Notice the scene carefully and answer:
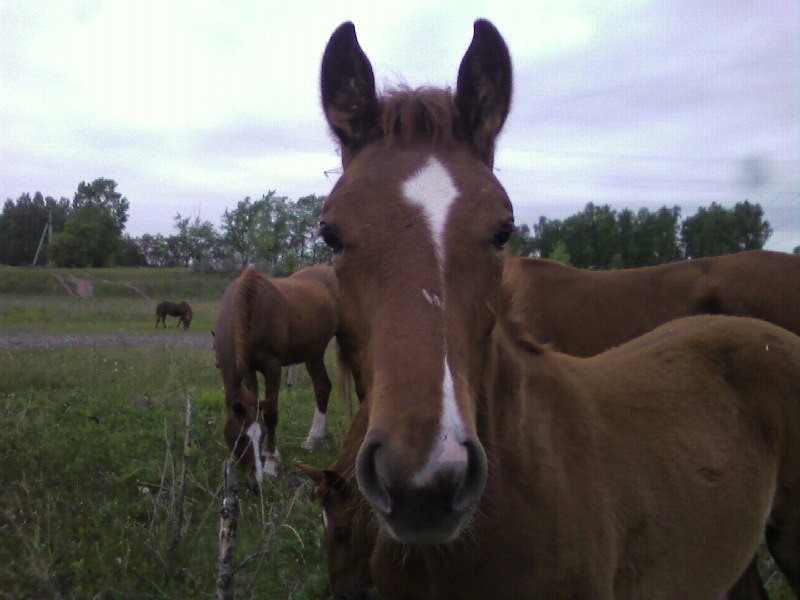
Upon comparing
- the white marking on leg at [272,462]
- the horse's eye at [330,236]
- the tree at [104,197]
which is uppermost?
the tree at [104,197]

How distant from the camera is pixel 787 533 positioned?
2.73 m

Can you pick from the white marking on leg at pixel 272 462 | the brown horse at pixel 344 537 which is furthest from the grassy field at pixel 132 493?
the brown horse at pixel 344 537

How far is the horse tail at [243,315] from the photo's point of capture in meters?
5.98

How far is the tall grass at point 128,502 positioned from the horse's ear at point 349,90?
2149 mm

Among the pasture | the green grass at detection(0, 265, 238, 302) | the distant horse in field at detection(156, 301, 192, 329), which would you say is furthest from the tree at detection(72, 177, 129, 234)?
the pasture

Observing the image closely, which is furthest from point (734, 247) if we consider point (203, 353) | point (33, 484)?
point (33, 484)

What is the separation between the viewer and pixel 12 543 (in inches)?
145

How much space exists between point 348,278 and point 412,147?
1.89 feet

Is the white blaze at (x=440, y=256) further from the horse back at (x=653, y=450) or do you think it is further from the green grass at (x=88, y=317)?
the green grass at (x=88, y=317)

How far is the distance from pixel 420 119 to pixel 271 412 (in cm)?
521

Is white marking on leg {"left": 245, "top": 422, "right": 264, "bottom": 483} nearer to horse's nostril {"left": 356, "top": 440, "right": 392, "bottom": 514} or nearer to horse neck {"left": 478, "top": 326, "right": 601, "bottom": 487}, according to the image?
horse neck {"left": 478, "top": 326, "right": 601, "bottom": 487}

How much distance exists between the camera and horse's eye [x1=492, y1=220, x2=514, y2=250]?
6.12 feet

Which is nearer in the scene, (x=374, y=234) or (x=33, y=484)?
(x=374, y=234)

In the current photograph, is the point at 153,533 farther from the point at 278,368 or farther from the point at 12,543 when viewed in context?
the point at 278,368
